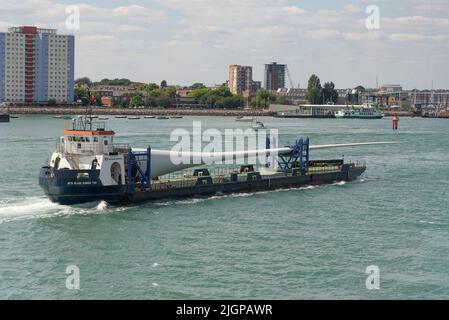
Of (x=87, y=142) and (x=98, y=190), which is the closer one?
(x=98, y=190)

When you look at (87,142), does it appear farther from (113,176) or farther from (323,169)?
(323,169)

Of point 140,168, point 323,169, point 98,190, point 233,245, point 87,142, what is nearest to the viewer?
point 233,245

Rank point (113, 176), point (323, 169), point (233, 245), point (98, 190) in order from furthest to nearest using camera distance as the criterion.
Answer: point (323, 169)
point (113, 176)
point (98, 190)
point (233, 245)

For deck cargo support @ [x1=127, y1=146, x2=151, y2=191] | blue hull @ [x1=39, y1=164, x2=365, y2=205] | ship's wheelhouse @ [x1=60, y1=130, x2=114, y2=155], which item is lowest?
blue hull @ [x1=39, y1=164, x2=365, y2=205]

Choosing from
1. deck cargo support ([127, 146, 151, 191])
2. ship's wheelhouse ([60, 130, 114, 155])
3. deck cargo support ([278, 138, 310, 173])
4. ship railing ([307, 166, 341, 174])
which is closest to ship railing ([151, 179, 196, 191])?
deck cargo support ([127, 146, 151, 191])

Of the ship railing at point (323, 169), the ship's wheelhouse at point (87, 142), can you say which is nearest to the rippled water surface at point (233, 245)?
the ship's wheelhouse at point (87, 142)

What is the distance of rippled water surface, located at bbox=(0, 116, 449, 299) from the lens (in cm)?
2428

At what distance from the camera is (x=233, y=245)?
30.3 m

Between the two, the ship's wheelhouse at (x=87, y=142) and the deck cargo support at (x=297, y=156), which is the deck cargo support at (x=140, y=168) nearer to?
the ship's wheelhouse at (x=87, y=142)

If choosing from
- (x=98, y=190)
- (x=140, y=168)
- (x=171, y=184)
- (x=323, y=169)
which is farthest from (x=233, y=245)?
(x=323, y=169)

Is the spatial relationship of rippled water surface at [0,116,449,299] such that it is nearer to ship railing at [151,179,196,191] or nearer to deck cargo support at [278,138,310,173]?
ship railing at [151,179,196,191]

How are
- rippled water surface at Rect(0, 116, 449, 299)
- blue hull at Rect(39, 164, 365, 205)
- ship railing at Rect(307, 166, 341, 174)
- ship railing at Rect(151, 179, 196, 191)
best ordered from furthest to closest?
ship railing at Rect(307, 166, 341, 174) < ship railing at Rect(151, 179, 196, 191) < blue hull at Rect(39, 164, 365, 205) < rippled water surface at Rect(0, 116, 449, 299)

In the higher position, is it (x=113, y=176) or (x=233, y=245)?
(x=113, y=176)

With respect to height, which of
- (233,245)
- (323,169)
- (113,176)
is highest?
(113,176)
